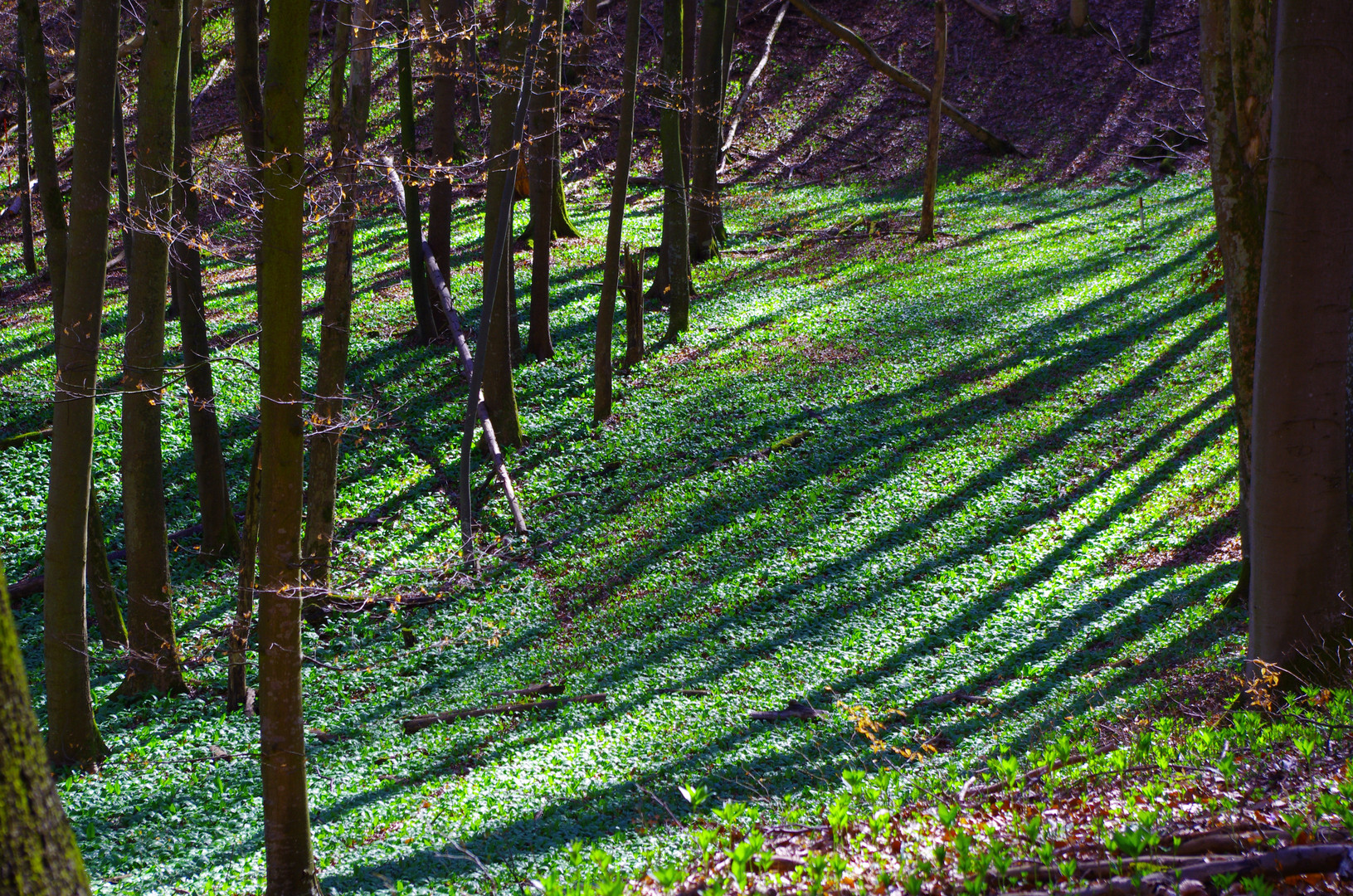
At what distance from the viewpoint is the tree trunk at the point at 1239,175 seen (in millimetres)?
8586

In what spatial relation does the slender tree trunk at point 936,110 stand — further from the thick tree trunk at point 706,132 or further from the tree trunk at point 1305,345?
the tree trunk at point 1305,345

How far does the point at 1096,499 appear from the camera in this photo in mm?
12594

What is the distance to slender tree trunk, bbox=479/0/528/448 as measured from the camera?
1355 cm

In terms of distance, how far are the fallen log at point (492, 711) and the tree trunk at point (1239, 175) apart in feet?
22.7

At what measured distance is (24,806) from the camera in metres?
2.14

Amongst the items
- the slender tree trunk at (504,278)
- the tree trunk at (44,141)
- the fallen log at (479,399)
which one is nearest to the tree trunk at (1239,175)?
the fallen log at (479,399)

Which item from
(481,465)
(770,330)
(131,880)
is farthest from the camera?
(770,330)

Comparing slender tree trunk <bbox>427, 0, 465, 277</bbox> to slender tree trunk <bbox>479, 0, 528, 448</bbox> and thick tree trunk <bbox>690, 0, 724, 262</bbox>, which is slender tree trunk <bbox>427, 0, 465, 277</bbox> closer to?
slender tree trunk <bbox>479, 0, 528, 448</bbox>

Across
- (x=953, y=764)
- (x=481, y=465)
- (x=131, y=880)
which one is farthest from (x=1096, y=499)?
(x=131, y=880)

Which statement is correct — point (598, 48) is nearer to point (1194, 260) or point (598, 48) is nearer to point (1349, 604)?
point (1194, 260)

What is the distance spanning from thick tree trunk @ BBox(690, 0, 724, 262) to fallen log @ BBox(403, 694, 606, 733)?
12519 mm

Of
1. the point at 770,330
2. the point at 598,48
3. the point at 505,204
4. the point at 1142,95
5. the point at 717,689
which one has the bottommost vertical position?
the point at 717,689

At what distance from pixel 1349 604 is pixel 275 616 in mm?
7202

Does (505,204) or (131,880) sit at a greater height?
(505,204)
